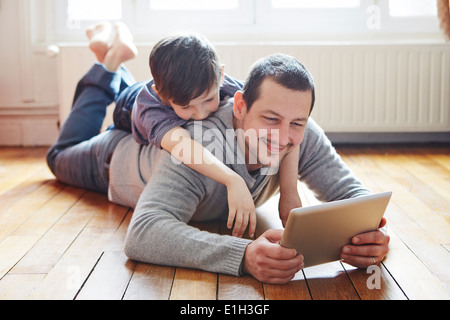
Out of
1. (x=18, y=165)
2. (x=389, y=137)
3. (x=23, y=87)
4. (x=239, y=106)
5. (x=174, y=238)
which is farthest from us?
(x=389, y=137)

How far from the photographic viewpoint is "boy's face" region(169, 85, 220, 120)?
1.44 m

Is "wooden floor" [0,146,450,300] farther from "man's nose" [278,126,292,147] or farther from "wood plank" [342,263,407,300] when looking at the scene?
"man's nose" [278,126,292,147]

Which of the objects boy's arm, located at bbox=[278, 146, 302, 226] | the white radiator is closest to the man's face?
boy's arm, located at bbox=[278, 146, 302, 226]

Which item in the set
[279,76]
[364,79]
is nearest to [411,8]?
[364,79]

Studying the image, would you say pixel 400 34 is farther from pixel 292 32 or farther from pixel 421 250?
pixel 421 250

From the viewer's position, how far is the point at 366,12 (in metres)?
3.22

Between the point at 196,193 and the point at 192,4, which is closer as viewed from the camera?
the point at 196,193

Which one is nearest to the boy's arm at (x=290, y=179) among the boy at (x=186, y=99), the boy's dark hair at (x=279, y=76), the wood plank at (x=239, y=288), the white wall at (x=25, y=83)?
the boy at (x=186, y=99)

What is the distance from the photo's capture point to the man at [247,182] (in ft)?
3.93

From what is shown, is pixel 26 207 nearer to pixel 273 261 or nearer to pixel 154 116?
pixel 154 116

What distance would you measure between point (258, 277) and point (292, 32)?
228cm

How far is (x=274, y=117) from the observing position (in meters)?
1.26

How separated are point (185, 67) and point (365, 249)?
618 mm

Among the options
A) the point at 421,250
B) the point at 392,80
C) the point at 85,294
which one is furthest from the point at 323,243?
the point at 392,80
